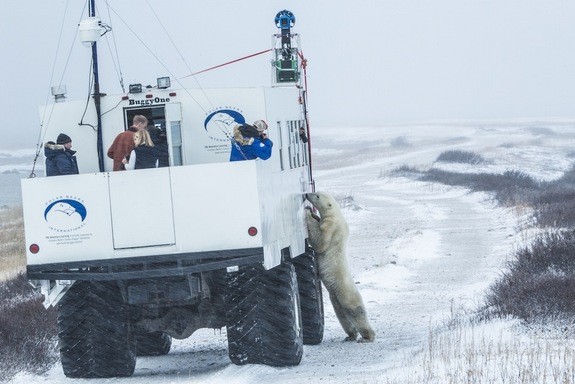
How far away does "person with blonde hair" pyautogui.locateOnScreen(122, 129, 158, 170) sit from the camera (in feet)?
36.9

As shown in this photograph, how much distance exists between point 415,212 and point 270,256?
29.0 metres

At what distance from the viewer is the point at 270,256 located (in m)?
11.3

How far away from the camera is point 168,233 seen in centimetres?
1093

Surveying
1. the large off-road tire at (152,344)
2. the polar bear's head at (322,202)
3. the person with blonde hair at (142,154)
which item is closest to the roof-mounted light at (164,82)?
the person with blonde hair at (142,154)

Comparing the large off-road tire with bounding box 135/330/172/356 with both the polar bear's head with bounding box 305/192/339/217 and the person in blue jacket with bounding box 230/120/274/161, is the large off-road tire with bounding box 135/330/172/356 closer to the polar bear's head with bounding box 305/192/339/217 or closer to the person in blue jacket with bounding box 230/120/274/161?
the polar bear's head with bounding box 305/192/339/217

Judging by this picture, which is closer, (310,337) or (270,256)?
(270,256)

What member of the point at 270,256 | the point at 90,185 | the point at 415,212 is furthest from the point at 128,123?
the point at 415,212

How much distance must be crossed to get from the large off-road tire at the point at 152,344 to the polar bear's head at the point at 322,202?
96.7 inches

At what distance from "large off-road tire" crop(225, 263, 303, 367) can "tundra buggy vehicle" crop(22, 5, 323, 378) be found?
12 millimetres

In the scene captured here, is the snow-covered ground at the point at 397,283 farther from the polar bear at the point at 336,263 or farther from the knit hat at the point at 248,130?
the knit hat at the point at 248,130

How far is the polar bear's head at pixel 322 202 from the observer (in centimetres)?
1404

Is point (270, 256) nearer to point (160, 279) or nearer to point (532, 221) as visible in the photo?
point (160, 279)

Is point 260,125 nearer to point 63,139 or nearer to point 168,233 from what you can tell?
point 168,233

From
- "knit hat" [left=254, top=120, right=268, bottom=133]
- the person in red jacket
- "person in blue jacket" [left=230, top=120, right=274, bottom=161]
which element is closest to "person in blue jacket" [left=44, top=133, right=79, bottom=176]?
the person in red jacket
